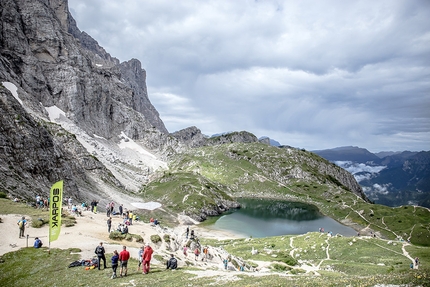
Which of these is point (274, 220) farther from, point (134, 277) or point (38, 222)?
point (134, 277)

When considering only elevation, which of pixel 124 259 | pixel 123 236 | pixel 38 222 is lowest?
pixel 123 236

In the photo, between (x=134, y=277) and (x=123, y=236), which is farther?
(x=123, y=236)

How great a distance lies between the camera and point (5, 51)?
16925 cm

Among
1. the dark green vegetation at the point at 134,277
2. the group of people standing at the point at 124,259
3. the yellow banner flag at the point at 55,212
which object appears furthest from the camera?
the yellow banner flag at the point at 55,212

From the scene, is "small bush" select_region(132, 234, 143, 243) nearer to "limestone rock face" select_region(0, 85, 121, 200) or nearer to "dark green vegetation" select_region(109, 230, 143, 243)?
"dark green vegetation" select_region(109, 230, 143, 243)

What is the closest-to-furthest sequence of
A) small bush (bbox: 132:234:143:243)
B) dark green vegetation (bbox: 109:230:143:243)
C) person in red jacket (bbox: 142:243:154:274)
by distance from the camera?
person in red jacket (bbox: 142:243:154:274) → dark green vegetation (bbox: 109:230:143:243) → small bush (bbox: 132:234:143:243)

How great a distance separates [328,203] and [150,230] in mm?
153311

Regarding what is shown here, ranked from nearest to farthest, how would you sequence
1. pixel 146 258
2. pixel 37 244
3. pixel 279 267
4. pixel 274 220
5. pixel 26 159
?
1. pixel 146 258
2. pixel 37 244
3. pixel 279 267
4. pixel 26 159
5. pixel 274 220

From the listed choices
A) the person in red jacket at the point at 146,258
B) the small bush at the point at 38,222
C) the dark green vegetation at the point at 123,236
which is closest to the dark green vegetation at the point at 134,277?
the person in red jacket at the point at 146,258

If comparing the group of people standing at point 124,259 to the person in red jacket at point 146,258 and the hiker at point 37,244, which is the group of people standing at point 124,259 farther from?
the hiker at point 37,244

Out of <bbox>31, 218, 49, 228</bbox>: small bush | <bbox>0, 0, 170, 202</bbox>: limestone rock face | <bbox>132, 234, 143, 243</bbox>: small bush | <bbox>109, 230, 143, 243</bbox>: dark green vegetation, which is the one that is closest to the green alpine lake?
<bbox>0, 0, 170, 202</bbox>: limestone rock face

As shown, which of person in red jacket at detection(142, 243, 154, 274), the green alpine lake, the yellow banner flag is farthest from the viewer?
the green alpine lake

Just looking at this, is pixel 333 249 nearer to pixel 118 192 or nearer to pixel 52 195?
pixel 52 195

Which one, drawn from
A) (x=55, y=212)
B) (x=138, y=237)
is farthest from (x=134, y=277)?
(x=138, y=237)
